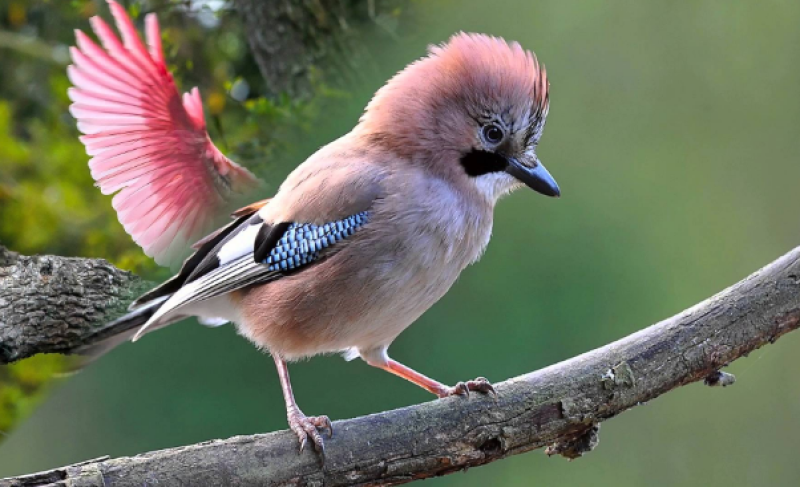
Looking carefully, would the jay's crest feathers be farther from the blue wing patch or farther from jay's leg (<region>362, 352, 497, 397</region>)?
jay's leg (<region>362, 352, 497, 397</region>)

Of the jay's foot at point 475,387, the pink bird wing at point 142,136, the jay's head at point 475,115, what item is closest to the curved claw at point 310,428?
the jay's foot at point 475,387

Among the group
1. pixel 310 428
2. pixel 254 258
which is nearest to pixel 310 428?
pixel 310 428

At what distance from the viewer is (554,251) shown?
4.39 m

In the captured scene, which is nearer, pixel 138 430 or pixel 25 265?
pixel 25 265

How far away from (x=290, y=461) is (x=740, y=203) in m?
3.68

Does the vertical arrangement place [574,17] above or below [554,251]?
above

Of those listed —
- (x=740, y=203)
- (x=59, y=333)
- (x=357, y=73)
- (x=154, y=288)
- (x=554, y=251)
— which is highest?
(x=740, y=203)

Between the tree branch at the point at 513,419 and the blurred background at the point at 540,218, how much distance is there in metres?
0.79

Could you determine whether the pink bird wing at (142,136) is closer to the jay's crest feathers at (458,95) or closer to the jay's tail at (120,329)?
the jay's tail at (120,329)

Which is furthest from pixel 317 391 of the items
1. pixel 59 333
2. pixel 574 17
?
pixel 574 17

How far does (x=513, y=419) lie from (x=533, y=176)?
0.57m

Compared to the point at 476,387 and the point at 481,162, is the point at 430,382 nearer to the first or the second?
Result: the point at 476,387

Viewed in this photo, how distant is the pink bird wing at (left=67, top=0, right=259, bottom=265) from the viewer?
202cm

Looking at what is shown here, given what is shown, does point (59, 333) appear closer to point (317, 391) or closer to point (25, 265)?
point (25, 265)
